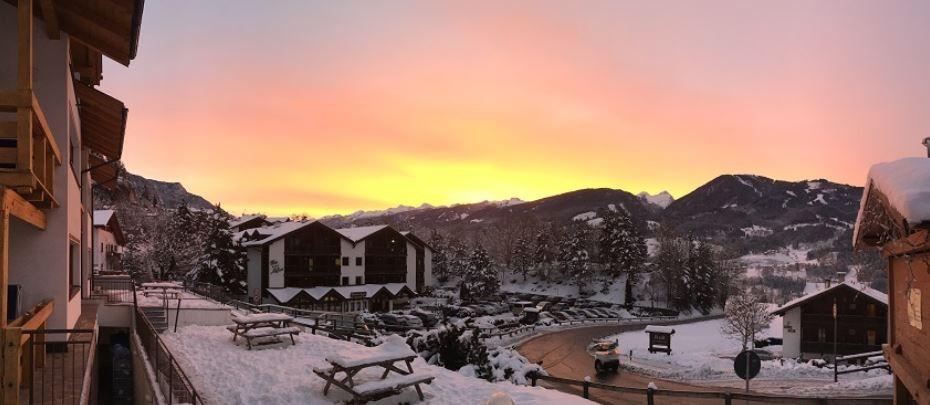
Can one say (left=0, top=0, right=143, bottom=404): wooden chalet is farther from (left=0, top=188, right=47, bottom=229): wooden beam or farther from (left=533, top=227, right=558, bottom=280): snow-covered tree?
(left=533, top=227, right=558, bottom=280): snow-covered tree

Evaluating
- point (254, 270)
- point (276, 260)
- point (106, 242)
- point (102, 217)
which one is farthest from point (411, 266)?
point (102, 217)

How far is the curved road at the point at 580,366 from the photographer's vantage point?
62.6 feet

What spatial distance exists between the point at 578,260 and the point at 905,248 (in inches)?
3053

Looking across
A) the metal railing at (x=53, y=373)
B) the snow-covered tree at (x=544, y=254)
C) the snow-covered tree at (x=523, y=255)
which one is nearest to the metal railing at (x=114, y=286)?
the metal railing at (x=53, y=373)

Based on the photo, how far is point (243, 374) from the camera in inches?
530

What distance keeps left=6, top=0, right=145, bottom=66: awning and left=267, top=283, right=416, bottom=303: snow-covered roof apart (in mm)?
42266

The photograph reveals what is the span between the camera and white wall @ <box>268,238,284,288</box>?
171ft

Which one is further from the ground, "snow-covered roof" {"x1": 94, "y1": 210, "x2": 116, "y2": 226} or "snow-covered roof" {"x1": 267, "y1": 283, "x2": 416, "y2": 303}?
"snow-covered roof" {"x1": 94, "y1": 210, "x2": 116, "y2": 226}

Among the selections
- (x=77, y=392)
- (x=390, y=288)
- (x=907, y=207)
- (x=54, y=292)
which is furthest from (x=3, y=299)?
(x=390, y=288)

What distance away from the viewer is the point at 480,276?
76750 millimetres

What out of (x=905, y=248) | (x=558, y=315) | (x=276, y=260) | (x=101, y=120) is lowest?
(x=558, y=315)

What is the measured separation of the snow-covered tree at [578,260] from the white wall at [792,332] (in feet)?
135

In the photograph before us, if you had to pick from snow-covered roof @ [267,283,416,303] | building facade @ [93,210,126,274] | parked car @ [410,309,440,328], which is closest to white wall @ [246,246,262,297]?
snow-covered roof @ [267,283,416,303]

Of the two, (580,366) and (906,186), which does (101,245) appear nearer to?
(580,366)
